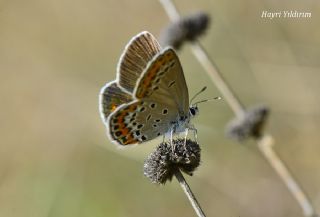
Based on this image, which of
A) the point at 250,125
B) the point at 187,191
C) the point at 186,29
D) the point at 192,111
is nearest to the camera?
the point at 187,191

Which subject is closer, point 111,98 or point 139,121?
point 111,98

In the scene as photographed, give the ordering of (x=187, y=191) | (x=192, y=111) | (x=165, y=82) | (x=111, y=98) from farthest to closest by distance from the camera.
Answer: (x=192, y=111) < (x=165, y=82) < (x=111, y=98) < (x=187, y=191)

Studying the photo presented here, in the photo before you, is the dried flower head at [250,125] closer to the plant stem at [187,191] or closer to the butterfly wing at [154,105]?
the butterfly wing at [154,105]

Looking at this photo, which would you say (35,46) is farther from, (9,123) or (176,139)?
(176,139)

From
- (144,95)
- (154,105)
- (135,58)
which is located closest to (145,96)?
(144,95)

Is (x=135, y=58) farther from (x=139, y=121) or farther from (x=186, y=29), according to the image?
(x=186, y=29)

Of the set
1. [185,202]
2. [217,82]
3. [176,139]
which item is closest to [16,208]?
[185,202]

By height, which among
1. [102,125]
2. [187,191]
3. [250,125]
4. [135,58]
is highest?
[102,125]
